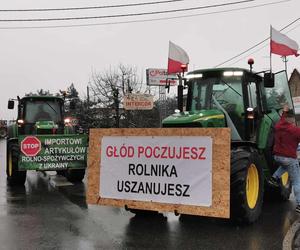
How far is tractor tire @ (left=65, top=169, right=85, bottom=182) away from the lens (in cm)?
1272

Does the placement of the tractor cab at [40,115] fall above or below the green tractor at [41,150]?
above

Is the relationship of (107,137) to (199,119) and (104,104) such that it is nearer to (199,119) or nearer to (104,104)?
(199,119)

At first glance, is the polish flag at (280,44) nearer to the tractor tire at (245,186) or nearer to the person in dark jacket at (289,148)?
the person in dark jacket at (289,148)

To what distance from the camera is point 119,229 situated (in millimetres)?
7109

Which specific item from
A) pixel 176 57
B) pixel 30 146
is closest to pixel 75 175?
pixel 30 146

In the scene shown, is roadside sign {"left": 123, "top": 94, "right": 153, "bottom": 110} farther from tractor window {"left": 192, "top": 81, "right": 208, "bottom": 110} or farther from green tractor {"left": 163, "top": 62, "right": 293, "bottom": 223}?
tractor window {"left": 192, "top": 81, "right": 208, "bottom": 110}

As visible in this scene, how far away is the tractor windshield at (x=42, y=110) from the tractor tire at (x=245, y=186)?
26.7ft

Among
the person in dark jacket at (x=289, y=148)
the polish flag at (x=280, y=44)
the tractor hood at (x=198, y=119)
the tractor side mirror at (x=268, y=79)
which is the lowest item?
the person in dark jacket at (x=289, y=148)

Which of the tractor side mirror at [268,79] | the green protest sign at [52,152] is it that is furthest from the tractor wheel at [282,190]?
the green protest sign at [52,152]

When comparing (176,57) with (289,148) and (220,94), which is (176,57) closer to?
(220,94)

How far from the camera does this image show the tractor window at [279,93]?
376 inches

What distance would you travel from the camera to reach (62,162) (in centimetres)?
1161

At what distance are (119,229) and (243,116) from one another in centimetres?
314

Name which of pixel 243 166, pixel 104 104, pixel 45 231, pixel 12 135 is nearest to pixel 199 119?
pixel 243 166
